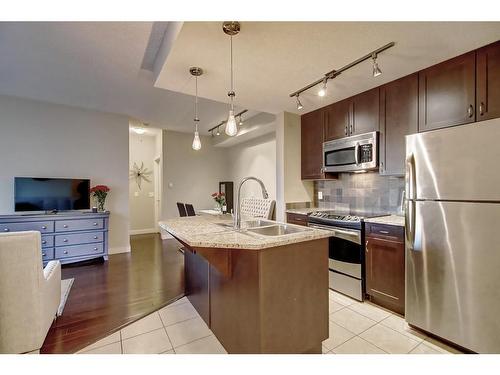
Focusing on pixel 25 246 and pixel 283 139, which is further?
pixel 283 139

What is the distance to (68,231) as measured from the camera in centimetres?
374

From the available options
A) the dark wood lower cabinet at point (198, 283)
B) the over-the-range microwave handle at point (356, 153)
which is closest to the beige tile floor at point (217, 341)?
the dark wood lower cabinet at point (198, 283)

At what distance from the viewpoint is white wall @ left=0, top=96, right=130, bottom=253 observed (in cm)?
370

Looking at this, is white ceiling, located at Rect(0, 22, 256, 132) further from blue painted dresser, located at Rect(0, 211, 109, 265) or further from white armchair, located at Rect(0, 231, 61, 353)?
→ blue painted dresser, located at Rect(0, 211, 109, 265)

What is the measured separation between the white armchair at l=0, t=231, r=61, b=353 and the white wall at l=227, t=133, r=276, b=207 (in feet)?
12.3

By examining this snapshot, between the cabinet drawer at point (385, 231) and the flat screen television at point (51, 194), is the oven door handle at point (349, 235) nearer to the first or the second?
the cabinet drawer at point (385, 231)

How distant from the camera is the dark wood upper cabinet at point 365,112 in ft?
8.78

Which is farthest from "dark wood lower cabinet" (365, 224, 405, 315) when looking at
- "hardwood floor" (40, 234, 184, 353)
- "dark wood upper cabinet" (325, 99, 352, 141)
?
"hardwood floor" (40, 234, 184, 353)

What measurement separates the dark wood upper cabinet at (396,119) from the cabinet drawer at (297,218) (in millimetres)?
1144

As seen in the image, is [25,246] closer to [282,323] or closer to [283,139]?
[282,323]
